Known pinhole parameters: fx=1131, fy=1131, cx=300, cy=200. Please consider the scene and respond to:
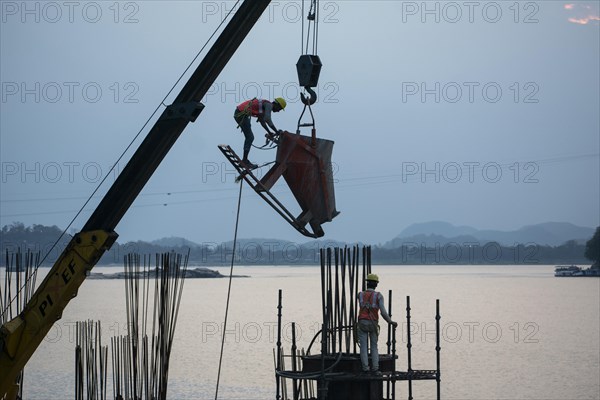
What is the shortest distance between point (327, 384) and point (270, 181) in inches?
201

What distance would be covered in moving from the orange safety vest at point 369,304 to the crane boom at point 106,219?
18.4ft

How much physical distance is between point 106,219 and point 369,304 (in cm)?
627

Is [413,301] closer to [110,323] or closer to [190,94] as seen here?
[110,323]

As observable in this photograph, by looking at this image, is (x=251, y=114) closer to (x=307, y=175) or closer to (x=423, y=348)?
(x=307, y=175)

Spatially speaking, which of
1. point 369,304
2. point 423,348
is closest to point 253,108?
point 369,304

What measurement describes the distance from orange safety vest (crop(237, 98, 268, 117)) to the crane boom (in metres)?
0.84

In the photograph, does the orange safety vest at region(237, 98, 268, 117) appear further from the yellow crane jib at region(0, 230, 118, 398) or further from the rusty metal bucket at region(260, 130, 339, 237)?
the yellow crane jib at region(0, 230, 118, 398)

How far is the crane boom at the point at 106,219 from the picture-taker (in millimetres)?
21438

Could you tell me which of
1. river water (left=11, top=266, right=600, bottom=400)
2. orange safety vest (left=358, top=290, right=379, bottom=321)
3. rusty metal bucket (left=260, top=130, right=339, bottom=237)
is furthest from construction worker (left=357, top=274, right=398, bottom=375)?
river water (left=11, top=266, right=600, bottom=400)

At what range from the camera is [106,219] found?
21703mm

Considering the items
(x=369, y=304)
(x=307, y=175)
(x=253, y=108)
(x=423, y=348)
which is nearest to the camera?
(x=253, y=108)

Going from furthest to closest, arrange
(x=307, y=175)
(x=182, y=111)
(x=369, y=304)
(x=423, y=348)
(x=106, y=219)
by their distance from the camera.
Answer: (x=423, y=348) → (x=369, y=304) → (x=307, y=175) → (x=182, y=111) → (x=106, y=219)

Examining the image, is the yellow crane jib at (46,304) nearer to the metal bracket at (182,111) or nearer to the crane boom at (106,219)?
the crane boom at (106,219)

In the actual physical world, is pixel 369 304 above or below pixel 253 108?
below
